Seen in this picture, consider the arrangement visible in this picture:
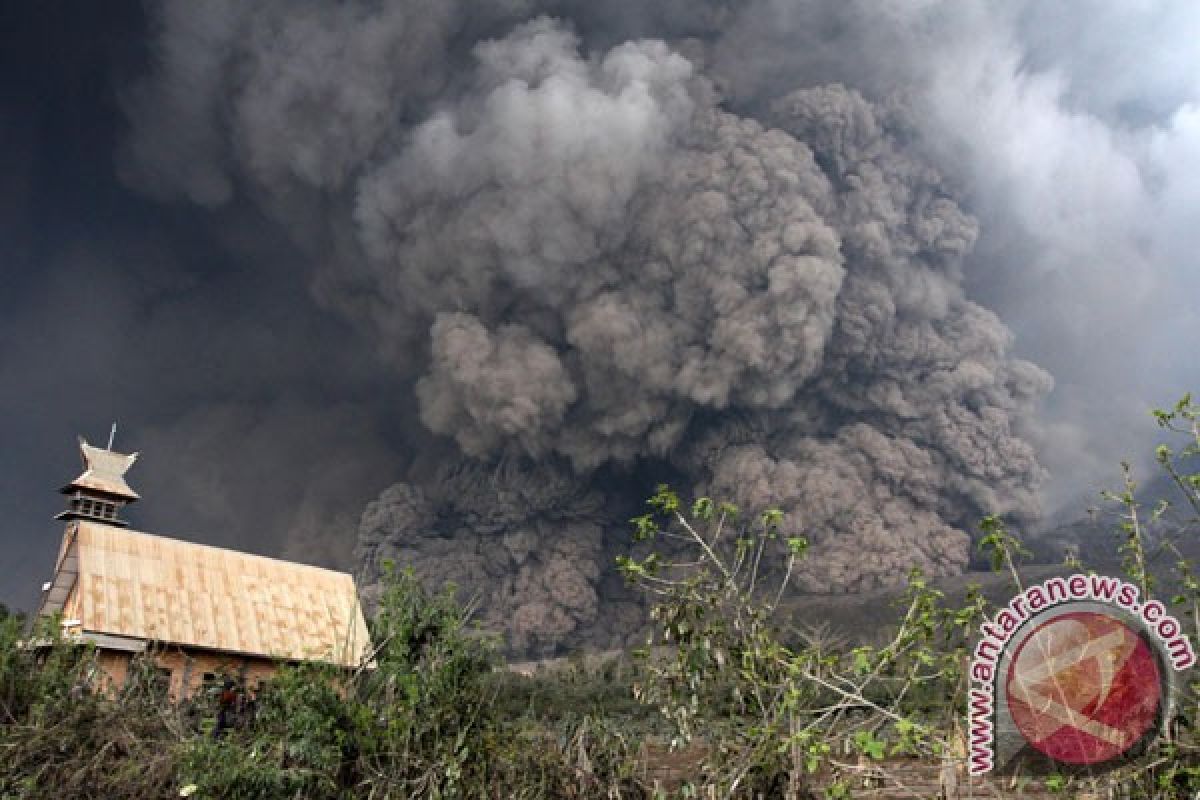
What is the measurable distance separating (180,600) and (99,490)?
5802mm

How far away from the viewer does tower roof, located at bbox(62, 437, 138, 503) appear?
22.2 metres

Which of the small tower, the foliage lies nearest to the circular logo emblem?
the foliage

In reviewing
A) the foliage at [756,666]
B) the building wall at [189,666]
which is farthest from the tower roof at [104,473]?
the foliage at [756,666]

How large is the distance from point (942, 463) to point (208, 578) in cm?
6101

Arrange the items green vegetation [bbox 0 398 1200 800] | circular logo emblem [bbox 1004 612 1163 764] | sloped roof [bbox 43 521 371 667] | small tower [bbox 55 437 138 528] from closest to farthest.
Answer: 1. circular logo emblem [bbox 1004 612 1163 764]
2. green vegetation [bbox 0 398 1200 800]
3. sloped roof [bbox 43 521 371 667]
4. small tower [bbox 55 437 138 528]

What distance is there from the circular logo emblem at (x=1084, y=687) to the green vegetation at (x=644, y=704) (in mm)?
166

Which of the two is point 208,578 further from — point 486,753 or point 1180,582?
point 1180,582

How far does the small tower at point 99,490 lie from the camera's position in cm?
2211

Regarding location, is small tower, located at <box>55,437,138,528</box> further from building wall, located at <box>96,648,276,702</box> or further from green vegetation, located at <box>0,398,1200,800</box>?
green vegetation, located at <box>0,398,1200,800</box>

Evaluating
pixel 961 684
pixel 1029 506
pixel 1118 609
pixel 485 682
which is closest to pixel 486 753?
pixel 485 682

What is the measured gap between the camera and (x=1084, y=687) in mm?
3834

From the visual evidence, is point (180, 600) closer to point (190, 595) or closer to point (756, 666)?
point (190, 595)

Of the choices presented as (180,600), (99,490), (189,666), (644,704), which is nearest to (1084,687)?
(644,704)

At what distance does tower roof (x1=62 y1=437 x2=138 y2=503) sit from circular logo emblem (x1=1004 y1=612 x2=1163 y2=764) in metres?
23.6
